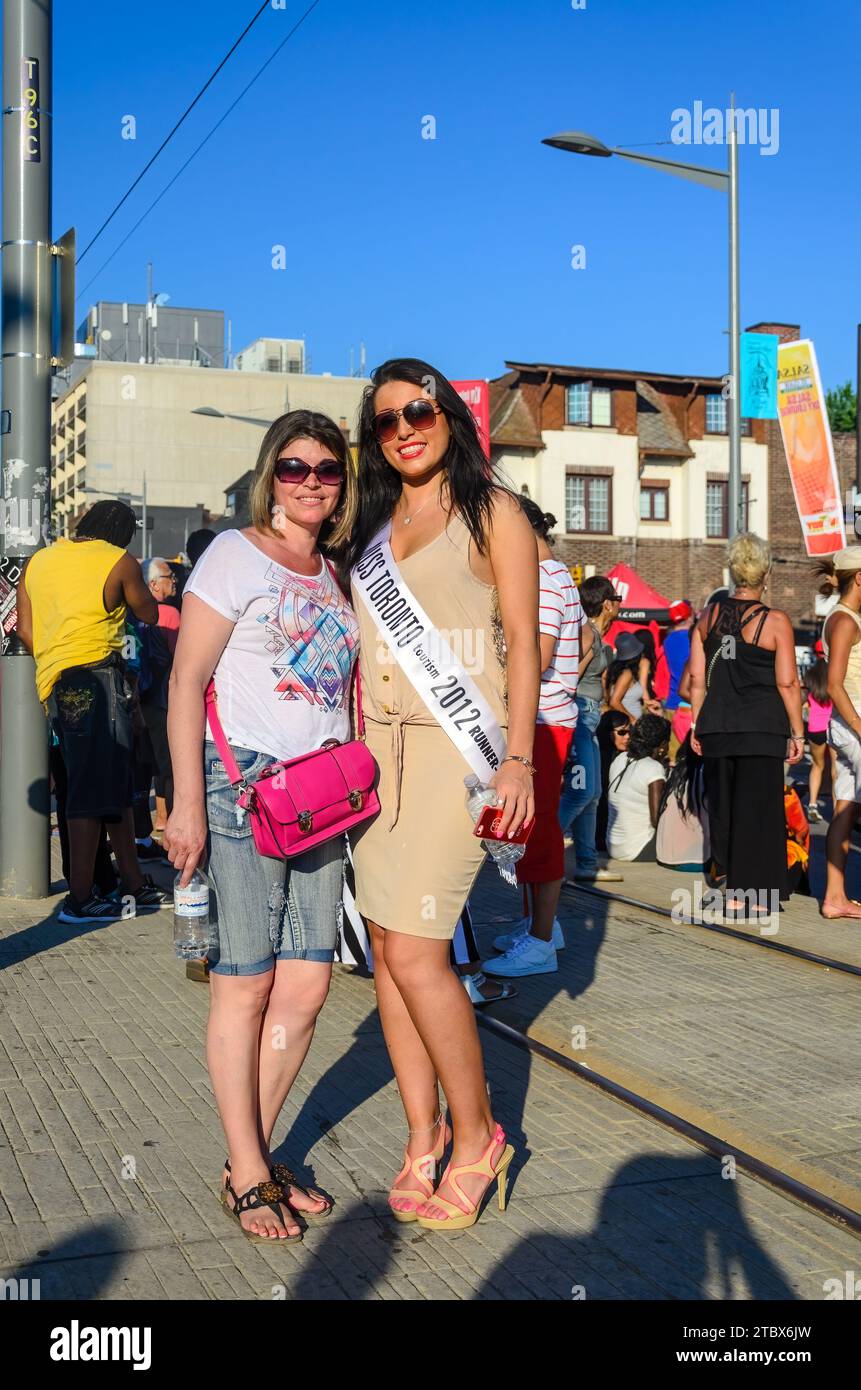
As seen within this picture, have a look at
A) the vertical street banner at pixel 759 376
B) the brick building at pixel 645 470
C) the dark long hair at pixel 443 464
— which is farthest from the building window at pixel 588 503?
the dark long hair at pixel 443 464

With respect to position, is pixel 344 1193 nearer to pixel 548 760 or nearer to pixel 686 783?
pixel 548 760

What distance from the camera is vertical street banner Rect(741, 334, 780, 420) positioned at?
17516 mm

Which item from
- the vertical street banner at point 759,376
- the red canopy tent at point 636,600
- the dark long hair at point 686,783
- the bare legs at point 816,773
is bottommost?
the bare legs at point 816,773

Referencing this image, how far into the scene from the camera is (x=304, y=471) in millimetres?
3582

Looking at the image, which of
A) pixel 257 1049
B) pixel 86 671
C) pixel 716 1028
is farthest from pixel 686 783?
pixel 257 1049

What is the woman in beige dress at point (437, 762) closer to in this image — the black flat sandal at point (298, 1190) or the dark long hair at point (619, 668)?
the black flat sandal at point (298, 1190)

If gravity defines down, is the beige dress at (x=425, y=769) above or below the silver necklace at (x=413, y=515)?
below

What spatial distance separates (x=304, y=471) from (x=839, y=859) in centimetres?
495

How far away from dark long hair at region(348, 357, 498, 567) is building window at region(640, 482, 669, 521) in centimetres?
4152

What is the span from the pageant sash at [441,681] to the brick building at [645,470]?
38397mm

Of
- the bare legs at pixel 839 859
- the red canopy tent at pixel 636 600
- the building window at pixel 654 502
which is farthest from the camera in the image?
the building window at pixel 654 502

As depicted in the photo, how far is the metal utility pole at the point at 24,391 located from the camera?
7.50 m

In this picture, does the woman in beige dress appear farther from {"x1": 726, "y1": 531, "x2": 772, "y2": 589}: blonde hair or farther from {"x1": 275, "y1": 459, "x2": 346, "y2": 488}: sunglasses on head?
{"x1": 726, "y1": 531, "x2": 772, "y2": 589}: blonde hair

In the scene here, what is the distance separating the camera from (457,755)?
3.50m
